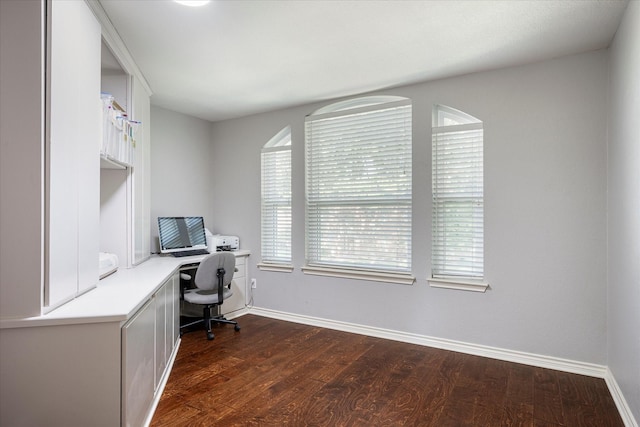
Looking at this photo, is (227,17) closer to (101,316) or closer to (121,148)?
(121,148)

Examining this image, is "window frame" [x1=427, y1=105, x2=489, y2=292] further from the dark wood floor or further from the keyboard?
the keyboard

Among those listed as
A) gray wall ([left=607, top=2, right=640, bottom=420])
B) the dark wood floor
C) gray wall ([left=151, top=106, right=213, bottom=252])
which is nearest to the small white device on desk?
gray wall ([left=151, top=106, right=213, bottom=252])

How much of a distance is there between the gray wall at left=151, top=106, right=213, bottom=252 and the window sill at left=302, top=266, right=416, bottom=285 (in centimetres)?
180

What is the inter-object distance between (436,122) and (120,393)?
323cm

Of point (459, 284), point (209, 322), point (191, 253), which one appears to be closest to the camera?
point (459, 284)

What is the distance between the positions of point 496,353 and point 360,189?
6.55ft

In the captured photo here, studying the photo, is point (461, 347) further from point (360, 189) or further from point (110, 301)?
point (110, 301)

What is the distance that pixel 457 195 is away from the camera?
3.32 m

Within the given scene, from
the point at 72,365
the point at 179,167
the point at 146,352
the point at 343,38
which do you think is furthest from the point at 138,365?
the point at 179,167

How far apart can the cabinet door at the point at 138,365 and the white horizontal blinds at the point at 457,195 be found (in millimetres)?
2502

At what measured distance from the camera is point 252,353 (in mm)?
3230

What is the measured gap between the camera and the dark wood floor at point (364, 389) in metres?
2.20

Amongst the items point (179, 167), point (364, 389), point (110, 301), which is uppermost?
point (179, 167)

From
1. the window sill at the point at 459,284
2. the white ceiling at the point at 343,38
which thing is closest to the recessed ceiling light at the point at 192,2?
the white ceiling at the point at 343,38
